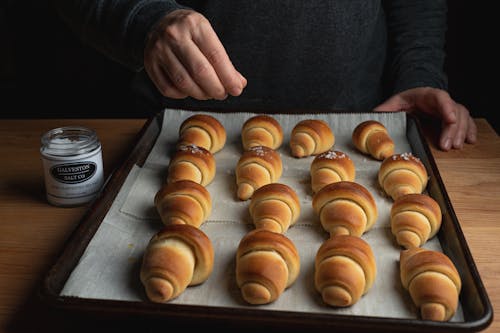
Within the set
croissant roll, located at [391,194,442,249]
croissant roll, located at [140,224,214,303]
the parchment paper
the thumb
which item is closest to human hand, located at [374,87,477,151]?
the thumb

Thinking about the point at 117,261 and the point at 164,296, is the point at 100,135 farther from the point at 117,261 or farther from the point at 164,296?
the point at 164,296

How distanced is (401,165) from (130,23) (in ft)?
2.15

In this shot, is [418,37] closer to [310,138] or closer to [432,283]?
[310,138]

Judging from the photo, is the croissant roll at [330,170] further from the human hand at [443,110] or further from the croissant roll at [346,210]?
the human hand at [443,110]

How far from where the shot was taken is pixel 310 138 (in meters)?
1.34

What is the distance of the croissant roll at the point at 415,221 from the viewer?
1017mm

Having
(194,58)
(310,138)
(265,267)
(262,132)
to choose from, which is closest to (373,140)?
(310,138)

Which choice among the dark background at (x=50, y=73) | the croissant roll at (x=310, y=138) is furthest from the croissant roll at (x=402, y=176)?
the dark background at (x=50, y=73)

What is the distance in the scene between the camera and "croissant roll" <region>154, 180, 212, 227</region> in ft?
3.49

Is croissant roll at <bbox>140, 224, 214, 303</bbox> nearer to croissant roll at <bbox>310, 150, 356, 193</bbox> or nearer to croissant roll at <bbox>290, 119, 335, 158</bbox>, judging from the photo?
croissant roll at <bbox>310, 150, 356, 193</bbox>

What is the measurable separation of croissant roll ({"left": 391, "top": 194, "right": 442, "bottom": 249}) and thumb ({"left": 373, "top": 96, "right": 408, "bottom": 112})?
557 millimetres

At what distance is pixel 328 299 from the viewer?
871mm

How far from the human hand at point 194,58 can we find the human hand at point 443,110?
1.94 ft

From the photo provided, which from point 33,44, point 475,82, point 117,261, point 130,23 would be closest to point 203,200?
point 117,261
